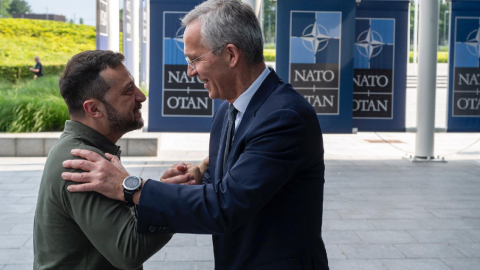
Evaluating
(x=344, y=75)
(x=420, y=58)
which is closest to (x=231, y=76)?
(x=344, y=75)

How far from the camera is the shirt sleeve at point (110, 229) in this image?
1999 millimetres

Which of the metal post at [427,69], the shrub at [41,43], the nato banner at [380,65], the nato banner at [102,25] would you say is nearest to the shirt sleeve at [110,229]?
the nato banner at [380,65]

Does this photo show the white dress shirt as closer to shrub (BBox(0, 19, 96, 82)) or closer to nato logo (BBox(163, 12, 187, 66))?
nato logo (BBox(163, 12, 187, 66))

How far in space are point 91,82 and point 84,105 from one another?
0.09 metres

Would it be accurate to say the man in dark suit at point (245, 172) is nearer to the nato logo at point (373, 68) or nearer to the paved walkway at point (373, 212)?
the paved walkway at point (373, 212)

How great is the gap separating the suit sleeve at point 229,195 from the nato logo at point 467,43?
32.3ft

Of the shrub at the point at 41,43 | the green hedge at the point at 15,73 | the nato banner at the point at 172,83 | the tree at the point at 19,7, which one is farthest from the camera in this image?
the tree at the point at 19,7

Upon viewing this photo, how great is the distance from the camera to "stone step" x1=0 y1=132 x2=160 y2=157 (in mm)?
11203

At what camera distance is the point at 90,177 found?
1997 mm

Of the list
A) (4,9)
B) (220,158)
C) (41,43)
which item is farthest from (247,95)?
(4,9)

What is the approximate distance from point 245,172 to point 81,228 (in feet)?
1.85

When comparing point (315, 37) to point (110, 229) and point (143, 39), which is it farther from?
point (143, 39)

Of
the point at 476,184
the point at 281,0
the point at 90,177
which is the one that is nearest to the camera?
the point at 90,177

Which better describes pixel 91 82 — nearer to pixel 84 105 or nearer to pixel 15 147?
pixel 84 105
